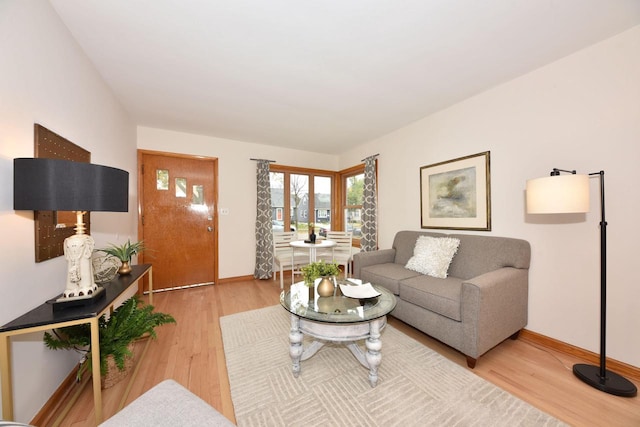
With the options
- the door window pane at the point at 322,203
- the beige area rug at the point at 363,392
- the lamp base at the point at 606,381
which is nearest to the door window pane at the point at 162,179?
the door window pane at the point at 322,203

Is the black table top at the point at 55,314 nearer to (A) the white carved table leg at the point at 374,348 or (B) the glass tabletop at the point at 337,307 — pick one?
(B) the glass tabletop at the point at 337,307

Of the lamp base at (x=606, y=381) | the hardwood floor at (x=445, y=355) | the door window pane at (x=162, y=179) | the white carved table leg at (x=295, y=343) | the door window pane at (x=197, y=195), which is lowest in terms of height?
the hardwood floor at (x=445, y=355)

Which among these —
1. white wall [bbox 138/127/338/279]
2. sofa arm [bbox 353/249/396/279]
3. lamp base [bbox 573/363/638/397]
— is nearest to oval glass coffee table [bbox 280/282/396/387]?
sofa arm [bbox 353/249/396/279]

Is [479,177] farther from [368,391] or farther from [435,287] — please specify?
[368,391]

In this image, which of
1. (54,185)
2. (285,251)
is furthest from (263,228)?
(54,185)

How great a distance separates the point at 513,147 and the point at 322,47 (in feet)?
6.67

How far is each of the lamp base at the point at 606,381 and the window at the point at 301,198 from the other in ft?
10.4

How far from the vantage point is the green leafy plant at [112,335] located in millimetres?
1445

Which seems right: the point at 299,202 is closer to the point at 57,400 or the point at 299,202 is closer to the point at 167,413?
the point at 57,400

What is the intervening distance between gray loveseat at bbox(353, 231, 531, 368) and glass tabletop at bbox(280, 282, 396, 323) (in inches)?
16.6

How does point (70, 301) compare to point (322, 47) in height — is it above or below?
below

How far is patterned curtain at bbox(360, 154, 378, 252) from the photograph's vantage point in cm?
393

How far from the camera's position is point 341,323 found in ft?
4.91

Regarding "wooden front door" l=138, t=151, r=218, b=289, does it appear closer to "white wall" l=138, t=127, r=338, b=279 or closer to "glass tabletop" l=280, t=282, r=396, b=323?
"white wall" l=138, t=127, r=338, b=279
